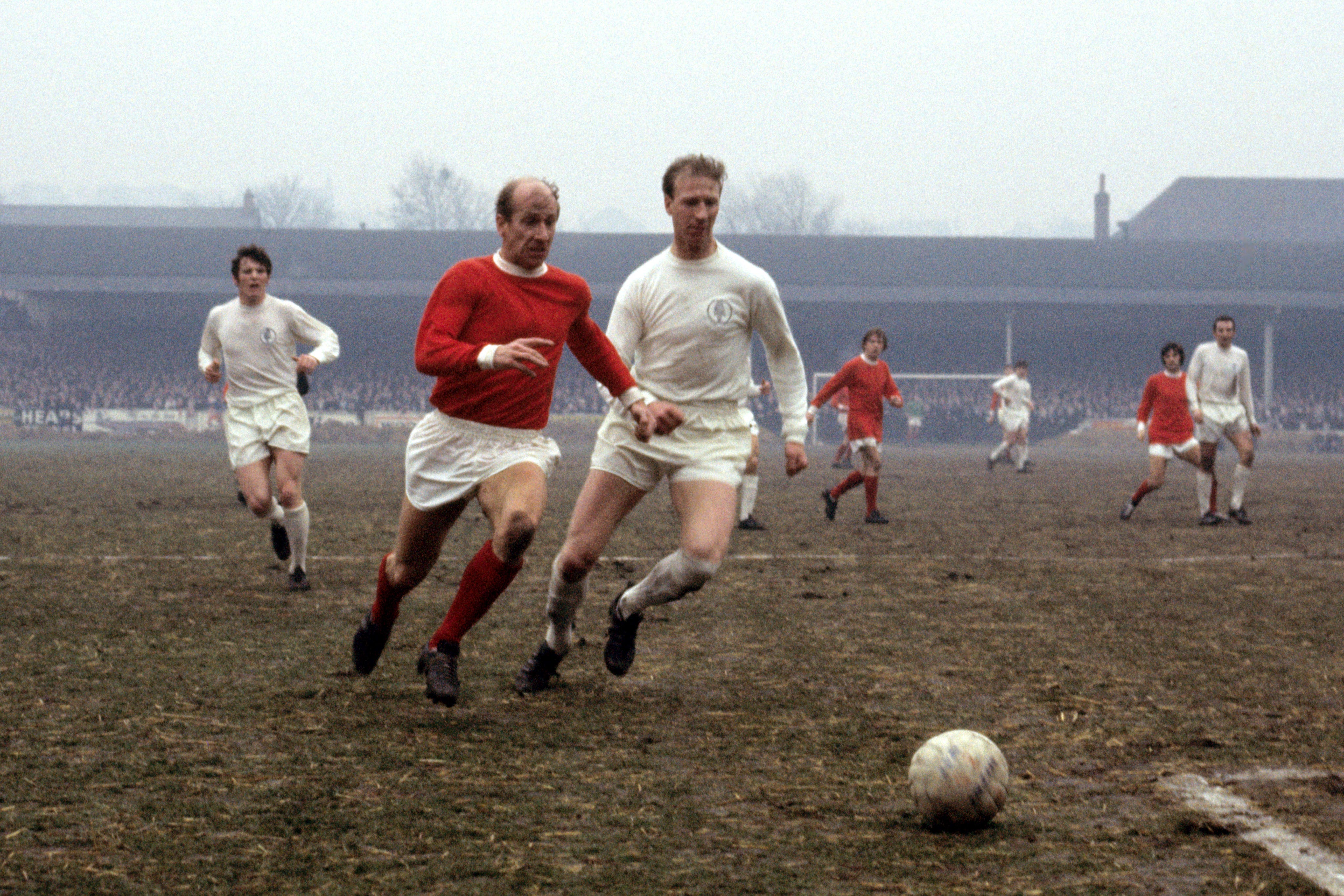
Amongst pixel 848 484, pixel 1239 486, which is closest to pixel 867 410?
pixel 848 484

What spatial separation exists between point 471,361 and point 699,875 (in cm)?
217

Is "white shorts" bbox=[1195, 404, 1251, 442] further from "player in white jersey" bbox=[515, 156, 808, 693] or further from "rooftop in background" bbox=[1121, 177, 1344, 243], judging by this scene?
"rooftop in background" bbox=[1121, 177, 1344, 243]

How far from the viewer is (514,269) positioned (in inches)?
223

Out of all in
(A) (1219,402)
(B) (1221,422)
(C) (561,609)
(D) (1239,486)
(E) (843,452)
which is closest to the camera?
(C) (561,609)

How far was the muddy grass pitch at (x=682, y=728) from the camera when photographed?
372 cm

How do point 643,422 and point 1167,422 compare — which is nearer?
point 643,422

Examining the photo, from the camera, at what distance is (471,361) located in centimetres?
520

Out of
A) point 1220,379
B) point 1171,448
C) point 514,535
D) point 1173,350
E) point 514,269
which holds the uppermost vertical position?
point 514,269

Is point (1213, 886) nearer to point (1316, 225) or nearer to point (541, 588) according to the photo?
point (541, 588)

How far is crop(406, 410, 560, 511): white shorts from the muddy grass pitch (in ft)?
2.60

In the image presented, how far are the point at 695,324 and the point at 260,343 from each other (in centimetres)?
446

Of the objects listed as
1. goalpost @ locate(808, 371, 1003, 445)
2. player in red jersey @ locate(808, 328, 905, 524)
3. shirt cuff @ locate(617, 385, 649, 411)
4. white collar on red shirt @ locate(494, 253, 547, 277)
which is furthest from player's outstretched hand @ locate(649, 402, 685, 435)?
goalpost @ locate(808, 371, 1003, 445)

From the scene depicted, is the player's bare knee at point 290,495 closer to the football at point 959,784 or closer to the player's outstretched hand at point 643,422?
the player's outstretched hand at point 643,422

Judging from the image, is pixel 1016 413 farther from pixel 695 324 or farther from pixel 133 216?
pixel 133 216
